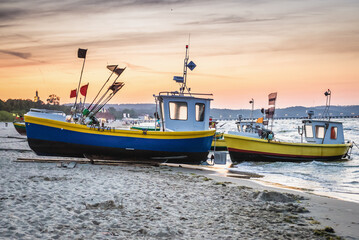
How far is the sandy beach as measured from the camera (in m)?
5.33

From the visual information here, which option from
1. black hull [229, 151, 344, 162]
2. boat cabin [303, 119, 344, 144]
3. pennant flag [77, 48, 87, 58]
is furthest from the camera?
boat cabin [303, 119, 344, 144]

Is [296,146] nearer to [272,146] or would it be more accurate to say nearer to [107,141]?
[272,146]

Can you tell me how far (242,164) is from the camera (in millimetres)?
20484

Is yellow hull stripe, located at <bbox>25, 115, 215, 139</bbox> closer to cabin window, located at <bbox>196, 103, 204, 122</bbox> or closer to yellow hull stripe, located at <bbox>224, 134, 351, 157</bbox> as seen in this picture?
cabin window, located at <bbox>196, 103, 204, 122</bbox>

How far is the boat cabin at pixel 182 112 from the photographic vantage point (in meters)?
15.8

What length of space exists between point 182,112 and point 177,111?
247 millimetres

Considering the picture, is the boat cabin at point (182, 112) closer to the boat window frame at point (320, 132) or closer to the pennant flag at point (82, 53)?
the pennant flag at point (82, 53)

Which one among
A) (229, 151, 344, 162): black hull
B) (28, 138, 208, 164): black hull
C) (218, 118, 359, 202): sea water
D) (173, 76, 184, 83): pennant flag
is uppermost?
(173, 76, 184, 83): pennant flag

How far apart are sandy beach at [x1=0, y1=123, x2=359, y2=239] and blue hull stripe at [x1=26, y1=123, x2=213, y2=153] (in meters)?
4.25

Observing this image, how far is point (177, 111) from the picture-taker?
16.0 m

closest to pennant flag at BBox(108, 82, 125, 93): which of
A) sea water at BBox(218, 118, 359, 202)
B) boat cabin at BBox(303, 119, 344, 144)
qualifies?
sea water at BBox(218, 118, 359, 202)

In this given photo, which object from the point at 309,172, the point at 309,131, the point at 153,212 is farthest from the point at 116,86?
the point at 309,131

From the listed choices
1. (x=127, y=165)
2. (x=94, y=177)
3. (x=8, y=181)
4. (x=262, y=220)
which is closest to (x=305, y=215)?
(x=262, y=220)

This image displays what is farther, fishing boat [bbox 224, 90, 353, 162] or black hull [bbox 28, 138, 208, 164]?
fishing boat [bbox 224, 90, 353, 162]
